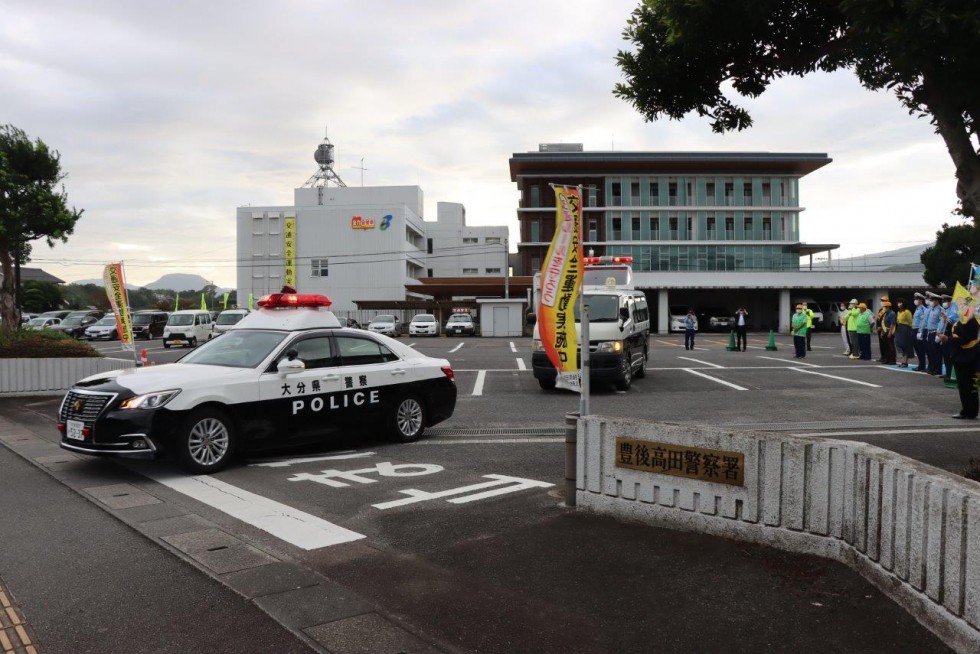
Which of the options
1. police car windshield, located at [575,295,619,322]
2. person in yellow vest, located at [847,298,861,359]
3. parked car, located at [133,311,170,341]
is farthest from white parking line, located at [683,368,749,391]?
parked car, located at [133,311,170,341]

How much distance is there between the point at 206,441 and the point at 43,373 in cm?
940

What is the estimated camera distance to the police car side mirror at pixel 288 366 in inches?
316

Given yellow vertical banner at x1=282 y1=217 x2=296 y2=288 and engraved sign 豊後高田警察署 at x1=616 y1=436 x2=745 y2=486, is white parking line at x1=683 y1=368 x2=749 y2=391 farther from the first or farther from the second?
yellow vertical banner at x1=282 y1=217 x2=296 y2=288

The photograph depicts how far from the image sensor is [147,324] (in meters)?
41.0

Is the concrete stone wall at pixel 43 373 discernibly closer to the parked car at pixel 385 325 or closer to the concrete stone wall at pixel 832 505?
the concrete stone wall at pixel 832 505

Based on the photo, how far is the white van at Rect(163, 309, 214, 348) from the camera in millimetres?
33094

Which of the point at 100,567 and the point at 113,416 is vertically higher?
the point at 113,416

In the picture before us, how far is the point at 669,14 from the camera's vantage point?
21.1ft

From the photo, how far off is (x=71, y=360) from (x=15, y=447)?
20.6ft

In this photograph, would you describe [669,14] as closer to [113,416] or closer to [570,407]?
[113,416]

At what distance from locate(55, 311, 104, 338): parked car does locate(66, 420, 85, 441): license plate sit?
3651cm

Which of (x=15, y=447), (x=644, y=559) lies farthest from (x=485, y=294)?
(x=644, y=559)

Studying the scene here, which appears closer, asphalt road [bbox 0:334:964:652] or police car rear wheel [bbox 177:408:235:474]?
asphalt road [bbox 0:334:964:652]


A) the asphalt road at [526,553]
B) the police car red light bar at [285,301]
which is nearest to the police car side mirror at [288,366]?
the asphalt road at [526,553]
